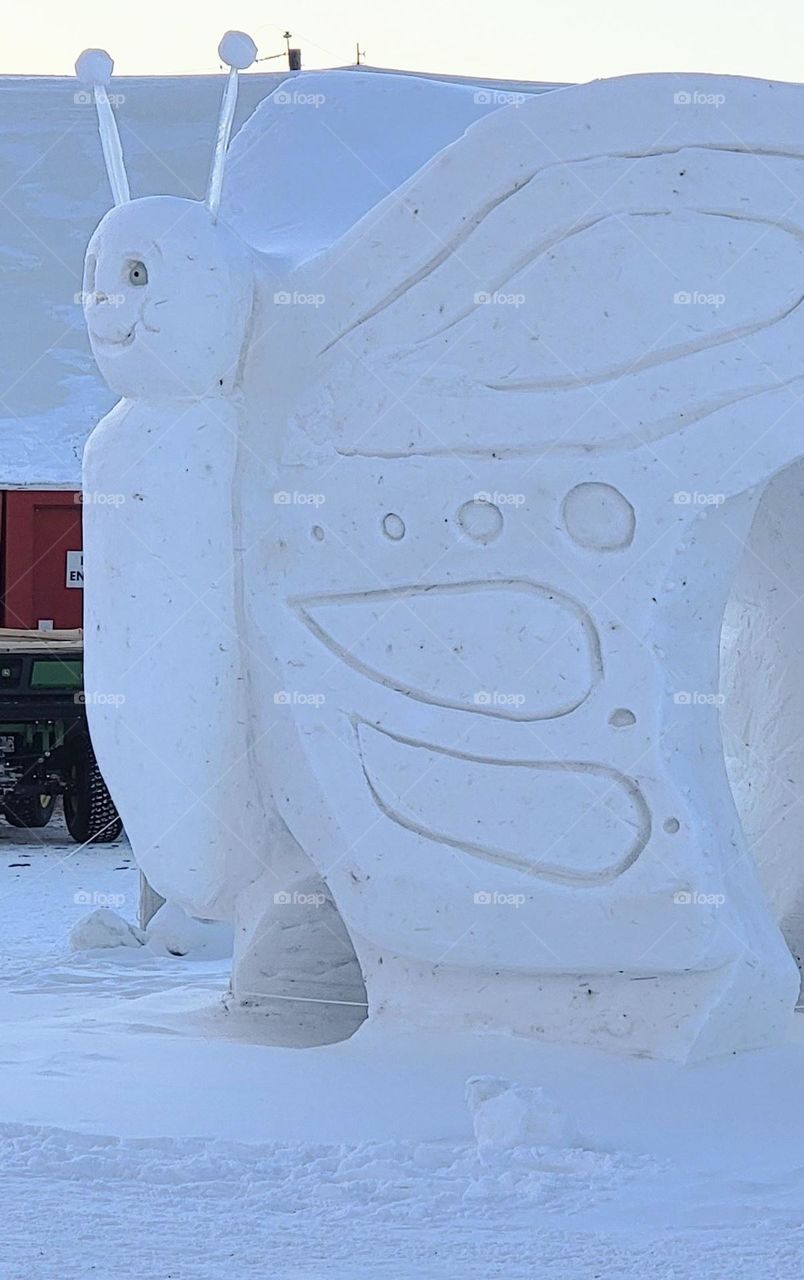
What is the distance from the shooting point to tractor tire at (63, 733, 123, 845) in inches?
508

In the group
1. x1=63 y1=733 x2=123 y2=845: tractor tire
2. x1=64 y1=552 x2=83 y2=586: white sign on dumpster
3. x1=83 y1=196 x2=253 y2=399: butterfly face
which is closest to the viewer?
x1=83 y1=196 x2=253 y2=399: butterfly face

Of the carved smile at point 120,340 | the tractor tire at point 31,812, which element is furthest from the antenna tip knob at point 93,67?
the tractor tire at point 31,812

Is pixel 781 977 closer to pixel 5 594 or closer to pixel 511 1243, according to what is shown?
pixel 511 1243

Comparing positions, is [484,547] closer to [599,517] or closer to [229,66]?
[599,517]

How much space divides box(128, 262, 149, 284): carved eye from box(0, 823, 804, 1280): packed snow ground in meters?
2.23

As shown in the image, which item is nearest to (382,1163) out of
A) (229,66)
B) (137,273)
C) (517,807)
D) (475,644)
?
(517,807)

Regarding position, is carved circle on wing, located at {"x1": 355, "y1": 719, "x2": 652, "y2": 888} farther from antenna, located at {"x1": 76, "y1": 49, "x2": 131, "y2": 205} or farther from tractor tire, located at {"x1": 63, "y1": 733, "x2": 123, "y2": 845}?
tractor tire, located at {"x1": 63, "y1": 733, "x2": 123, "y2": 845}

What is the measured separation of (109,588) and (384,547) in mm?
855

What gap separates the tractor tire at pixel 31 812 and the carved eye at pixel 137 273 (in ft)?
29.1

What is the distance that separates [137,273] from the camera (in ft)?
17.5

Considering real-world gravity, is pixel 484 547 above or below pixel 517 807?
above

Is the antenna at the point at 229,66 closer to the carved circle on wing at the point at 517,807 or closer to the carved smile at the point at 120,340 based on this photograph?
the carved smile at the point at 120,340

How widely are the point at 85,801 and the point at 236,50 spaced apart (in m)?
8.28

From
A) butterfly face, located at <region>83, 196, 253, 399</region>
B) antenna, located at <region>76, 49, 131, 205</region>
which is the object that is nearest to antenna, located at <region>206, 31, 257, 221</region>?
butterfly face, located at <region>83, 196, 253, 399</region>
